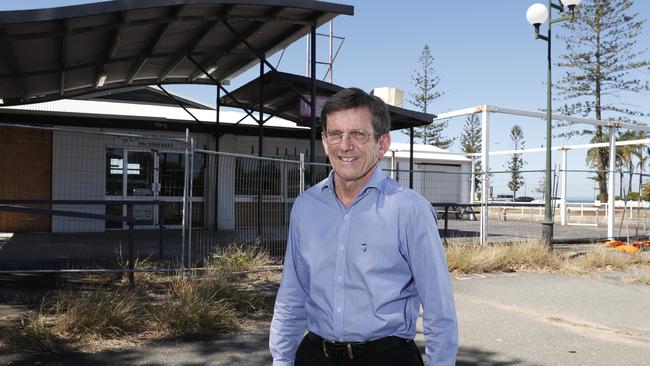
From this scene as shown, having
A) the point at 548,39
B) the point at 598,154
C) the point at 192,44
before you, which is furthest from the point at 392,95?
the point at 598,154

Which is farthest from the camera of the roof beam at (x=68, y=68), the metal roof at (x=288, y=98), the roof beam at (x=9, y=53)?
the metal roof at (x=288, y=98)

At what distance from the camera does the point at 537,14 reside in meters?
12.1

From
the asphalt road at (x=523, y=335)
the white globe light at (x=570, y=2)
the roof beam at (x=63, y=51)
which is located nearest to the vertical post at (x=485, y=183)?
the asphalt road at (x=523, y=335)

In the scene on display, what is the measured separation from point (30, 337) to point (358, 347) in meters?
4.24

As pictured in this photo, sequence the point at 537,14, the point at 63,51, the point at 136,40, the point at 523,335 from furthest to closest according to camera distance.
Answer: the point at 537,14 < the point at 136,40 < the point at 63,51 < the point at 523,335

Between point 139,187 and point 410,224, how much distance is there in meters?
15.0

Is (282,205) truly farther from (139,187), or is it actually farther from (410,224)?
(410,224)

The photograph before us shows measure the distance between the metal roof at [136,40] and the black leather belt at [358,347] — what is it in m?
7.61

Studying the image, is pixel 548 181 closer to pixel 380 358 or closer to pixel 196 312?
pixel 196 312

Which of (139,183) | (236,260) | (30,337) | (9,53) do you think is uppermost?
(9,53)

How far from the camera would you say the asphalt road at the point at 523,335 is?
5.16m

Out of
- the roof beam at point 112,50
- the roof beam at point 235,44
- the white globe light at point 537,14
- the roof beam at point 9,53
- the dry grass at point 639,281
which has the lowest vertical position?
the dry grass at point 639,281

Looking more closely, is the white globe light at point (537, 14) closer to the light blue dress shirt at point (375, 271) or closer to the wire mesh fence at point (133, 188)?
the wire mesh fence at point (133, 188)

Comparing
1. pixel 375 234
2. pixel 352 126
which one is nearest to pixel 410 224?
pixel 375 234
